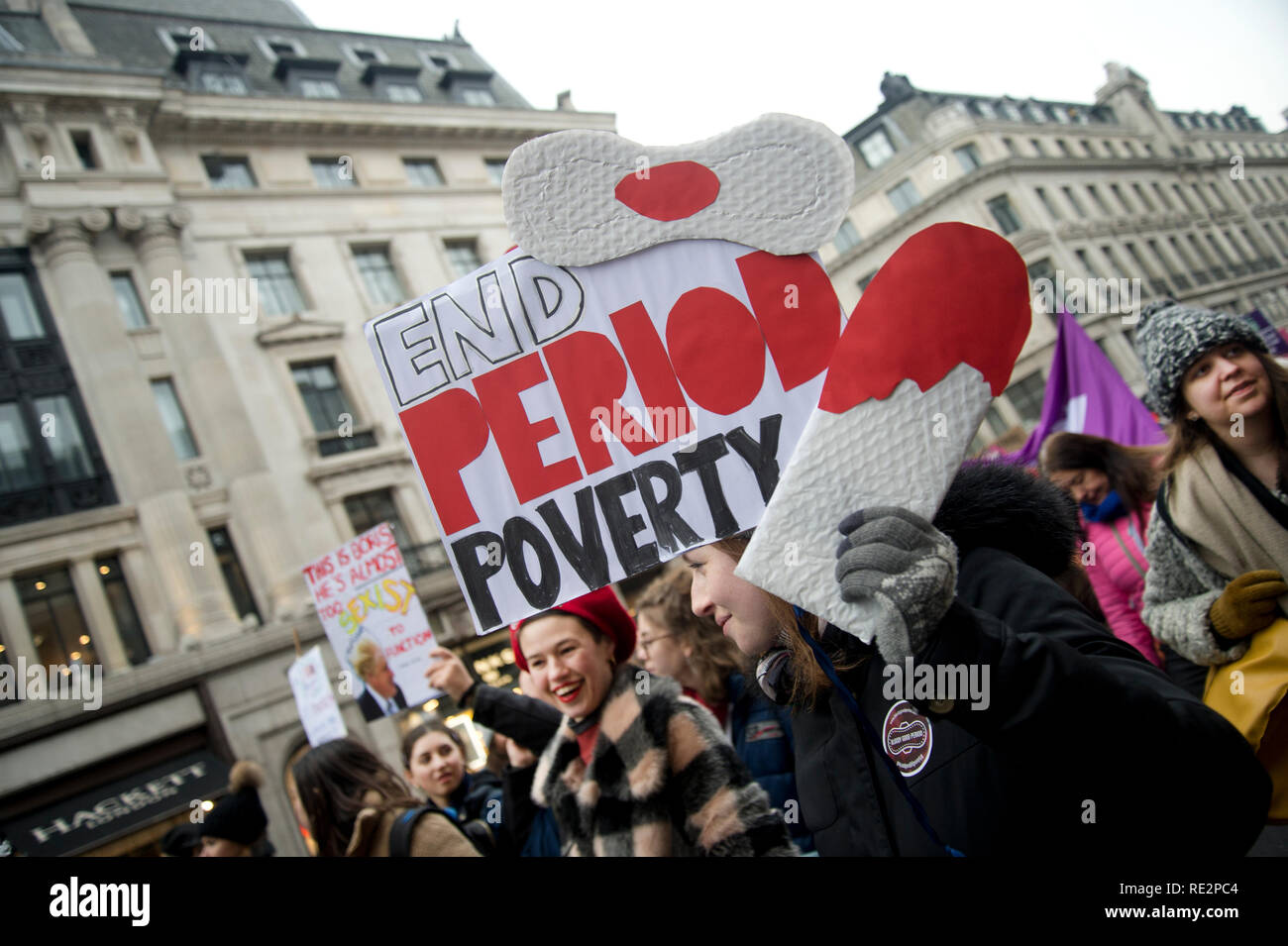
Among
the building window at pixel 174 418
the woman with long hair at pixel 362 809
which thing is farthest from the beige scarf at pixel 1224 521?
the building window at pixel 174 418

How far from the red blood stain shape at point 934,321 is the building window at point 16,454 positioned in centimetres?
1750

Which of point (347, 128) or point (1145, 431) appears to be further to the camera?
point (347, 128)

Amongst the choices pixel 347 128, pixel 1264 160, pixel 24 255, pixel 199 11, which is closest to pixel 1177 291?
pixel 1264 160

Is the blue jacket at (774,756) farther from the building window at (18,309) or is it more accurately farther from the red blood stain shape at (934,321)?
the building window at (18,309)

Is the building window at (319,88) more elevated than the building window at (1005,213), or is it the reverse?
the building window at (319,88)

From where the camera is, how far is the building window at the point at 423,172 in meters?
21.3

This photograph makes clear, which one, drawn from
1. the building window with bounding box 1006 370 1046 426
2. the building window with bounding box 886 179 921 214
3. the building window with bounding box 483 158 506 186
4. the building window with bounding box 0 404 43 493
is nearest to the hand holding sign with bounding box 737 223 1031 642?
the building window with bounding box 0 404 43 493

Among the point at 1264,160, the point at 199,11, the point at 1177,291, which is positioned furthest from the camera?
the point at 1264,160

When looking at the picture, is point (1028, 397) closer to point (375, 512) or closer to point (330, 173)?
point (375, 512)

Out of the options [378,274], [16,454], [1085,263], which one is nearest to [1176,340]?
[16,454]
